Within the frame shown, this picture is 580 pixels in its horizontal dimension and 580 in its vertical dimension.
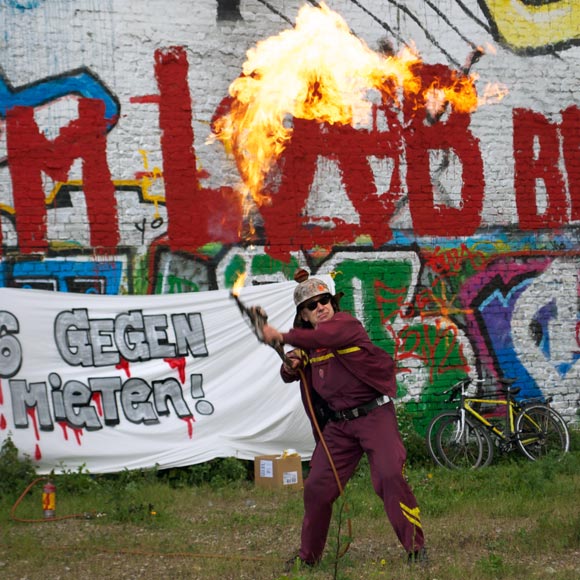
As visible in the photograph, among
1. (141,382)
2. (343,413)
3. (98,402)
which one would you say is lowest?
(98,402)

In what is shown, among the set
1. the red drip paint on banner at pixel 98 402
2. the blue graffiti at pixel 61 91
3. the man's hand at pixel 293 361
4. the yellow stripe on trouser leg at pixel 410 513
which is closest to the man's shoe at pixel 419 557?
the yellow stripe on trouser leg at pixel 410 513

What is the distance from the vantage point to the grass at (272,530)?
6.81 metres

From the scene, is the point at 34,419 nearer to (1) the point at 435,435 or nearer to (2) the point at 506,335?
(1) the point at 435,435

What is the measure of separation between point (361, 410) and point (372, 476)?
1.43 ft

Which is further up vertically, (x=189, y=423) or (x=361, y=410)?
(x=361, y=410)

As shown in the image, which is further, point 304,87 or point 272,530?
point 304,87

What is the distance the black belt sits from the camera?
6738 mm

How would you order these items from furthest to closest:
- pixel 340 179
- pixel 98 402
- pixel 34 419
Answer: pixel 340 179 < pixel 98 402 < pixel 34 419

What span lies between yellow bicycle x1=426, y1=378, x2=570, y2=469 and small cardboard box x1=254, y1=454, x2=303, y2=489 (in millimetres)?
1701

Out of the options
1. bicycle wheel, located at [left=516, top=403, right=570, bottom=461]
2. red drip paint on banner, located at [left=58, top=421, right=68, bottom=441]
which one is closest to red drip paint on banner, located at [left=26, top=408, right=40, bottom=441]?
red drip paint on banner, located at [left=58, top=421, right=68, bottom=441]

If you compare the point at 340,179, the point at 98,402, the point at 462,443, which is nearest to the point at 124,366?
the point at 98,402

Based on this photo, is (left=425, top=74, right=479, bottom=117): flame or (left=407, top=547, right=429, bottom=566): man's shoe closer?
(left=407, top=547, right=429, bottom=566): man's shoe

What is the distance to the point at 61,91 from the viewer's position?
10.7m

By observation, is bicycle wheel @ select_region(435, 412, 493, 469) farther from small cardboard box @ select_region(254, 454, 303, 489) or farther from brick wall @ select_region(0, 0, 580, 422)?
small cardboard box @ select_region(254, 454, 303, 489)
